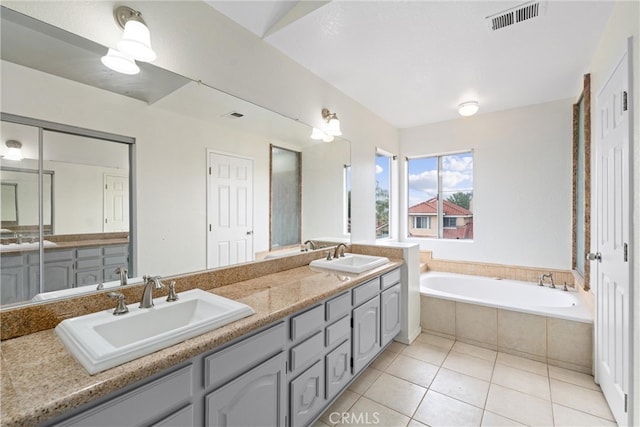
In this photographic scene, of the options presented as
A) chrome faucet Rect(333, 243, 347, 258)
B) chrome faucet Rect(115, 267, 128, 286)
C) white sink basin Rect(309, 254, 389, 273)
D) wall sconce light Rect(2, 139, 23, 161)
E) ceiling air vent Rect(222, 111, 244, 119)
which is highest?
ceiling air vent Rect(222, 111, 244, 119)

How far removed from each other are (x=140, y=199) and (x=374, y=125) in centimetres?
270

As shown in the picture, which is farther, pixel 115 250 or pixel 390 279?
pixel 390 279

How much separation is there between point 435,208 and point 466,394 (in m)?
2.39

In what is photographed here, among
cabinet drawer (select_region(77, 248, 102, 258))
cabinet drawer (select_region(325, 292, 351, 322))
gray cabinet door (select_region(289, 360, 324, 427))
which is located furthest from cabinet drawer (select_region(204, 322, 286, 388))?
cabinet drawer (select_region(77, 248, 102, 258))

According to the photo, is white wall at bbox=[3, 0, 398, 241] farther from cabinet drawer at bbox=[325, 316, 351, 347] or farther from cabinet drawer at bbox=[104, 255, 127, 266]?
cabinet drawer at bbox=[325, 316, 351, 347]

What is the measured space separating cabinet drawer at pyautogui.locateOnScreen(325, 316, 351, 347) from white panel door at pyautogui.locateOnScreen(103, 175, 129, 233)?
1.21 meters

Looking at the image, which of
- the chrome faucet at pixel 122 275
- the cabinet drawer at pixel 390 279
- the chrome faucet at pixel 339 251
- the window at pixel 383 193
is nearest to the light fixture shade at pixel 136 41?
the chrome faucet at pixel 122 275

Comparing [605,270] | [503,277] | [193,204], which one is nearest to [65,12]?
[193,204]

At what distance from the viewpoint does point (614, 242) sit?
62.6 inches

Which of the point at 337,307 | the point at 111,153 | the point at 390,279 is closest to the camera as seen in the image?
the point at 111,153

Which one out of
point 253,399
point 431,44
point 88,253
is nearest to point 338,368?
point 253,399

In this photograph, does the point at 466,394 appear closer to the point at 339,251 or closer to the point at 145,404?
the point at 339,251

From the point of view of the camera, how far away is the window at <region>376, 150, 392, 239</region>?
3.50 metres

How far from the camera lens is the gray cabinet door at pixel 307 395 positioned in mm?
1377
